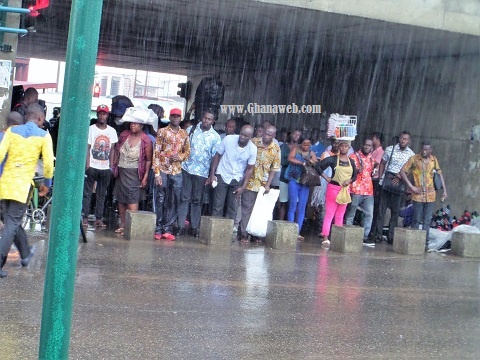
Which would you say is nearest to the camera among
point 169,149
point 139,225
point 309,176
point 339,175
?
point 139,225

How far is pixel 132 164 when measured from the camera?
1188 cm

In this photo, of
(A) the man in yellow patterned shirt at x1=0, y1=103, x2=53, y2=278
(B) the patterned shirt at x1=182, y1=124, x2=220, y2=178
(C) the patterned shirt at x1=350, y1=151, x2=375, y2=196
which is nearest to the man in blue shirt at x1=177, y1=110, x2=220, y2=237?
(B) the patterned shirt at x1=182, y1=124, x2=220, y2=178

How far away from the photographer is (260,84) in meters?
24.2

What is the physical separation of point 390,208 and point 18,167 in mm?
7766

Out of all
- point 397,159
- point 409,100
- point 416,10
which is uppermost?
point 416,10

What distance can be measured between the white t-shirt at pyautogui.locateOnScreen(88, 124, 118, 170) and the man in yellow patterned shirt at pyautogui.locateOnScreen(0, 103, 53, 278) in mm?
3586

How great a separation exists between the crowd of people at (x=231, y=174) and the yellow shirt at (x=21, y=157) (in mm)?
3548

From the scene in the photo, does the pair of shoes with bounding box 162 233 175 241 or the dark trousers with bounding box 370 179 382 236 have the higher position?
the dark trousers with bounding box 370 179 382 236

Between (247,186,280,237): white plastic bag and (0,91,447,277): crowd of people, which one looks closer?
(0,91,447,277): crowd of people

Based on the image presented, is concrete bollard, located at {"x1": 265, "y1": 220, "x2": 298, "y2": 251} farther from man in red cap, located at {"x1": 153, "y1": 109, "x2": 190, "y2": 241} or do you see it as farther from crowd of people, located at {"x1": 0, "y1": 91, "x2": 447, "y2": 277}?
man in red cap, located at {"x1": 153, "y1": 109, "x2": 190, "y2": 241}

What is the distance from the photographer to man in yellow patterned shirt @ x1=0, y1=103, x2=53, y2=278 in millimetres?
8109

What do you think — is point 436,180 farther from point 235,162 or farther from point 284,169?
point 235,162

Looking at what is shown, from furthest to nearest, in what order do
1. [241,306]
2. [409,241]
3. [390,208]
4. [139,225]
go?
[390,208] → [409,241] → [139,225] → [241,306]

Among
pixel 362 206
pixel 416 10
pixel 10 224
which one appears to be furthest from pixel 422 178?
pixel 10 224
